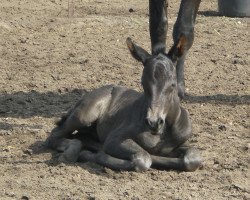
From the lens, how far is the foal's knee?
245 inches

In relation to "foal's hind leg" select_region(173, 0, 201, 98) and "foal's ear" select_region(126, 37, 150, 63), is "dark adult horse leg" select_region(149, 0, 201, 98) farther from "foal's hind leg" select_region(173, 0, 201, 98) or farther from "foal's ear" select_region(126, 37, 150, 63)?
"foal's ear" select_region(126, 37, 150, 63)

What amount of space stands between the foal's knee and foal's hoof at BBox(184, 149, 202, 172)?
297 millimetres

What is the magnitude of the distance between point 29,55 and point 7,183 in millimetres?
4536

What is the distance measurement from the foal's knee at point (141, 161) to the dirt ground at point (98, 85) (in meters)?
0.08

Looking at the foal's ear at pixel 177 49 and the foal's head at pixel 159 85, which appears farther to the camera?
the foal's ear at pixel 177 49

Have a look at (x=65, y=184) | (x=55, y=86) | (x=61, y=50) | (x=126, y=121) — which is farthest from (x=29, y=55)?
(x=65, y=184)

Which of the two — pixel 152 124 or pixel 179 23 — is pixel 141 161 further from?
pixel 179 23

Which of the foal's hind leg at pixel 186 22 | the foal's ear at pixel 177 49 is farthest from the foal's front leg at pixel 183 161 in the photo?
the foal's hind leg at pixel 186 22

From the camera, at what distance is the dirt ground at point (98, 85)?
600 cm

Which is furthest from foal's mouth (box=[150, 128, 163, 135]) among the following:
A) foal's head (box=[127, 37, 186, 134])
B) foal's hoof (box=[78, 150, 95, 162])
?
foal's hoof (box=[78, 150, 95, 162])

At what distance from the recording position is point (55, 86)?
358 inches

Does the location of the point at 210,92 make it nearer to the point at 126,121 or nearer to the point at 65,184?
the point at 126,121

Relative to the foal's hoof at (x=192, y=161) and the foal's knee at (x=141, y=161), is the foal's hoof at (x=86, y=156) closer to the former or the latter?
the foal's knee at (x=141, y=161)

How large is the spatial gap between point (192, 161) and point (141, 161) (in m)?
0.42
